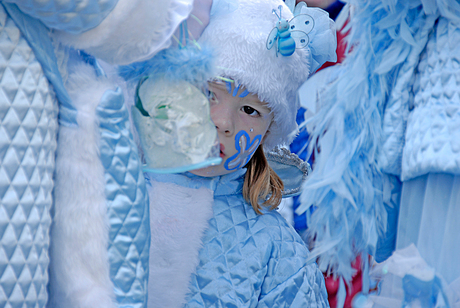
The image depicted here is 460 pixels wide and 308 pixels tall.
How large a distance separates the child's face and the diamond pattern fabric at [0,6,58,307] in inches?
20.7

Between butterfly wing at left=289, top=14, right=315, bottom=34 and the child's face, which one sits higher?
butterfly wing at left=289, top=14, right=315, bottom=34

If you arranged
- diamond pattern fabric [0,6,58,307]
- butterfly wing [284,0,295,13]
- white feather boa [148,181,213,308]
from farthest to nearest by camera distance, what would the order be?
butterfly wing [284,0,295,13], white feather boa [148,181,213,308], diamond pattern fabric [0,6,58,307]

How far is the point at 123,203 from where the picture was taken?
76 cm

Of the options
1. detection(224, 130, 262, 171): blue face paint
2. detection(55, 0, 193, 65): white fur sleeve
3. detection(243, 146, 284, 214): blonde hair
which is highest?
detection(55, 0, 193, 65): white fur sleeve

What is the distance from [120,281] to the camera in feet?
2.46

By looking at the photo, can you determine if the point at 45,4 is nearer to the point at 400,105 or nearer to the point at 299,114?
the point at 400,105

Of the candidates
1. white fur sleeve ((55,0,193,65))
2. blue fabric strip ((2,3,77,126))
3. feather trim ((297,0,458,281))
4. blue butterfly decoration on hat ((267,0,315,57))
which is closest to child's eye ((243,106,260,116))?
blue butterfly decoration on hat ((267,0,315,57))

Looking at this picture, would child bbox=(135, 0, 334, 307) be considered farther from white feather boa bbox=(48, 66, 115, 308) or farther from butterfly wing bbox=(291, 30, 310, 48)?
white feather boa bbox=(48, 66, 115, 308)

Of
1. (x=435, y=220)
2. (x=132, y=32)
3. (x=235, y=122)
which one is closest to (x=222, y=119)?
(x=235, y=122)

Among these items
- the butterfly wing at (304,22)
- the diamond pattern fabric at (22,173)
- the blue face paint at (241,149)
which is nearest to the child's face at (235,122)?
the blue face paint at (241,149)

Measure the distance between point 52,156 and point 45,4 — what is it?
24 cm

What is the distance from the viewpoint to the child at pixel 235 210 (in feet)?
3.67

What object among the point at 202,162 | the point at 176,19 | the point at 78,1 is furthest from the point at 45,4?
the point at 202,162

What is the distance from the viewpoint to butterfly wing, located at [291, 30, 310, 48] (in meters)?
1.21
